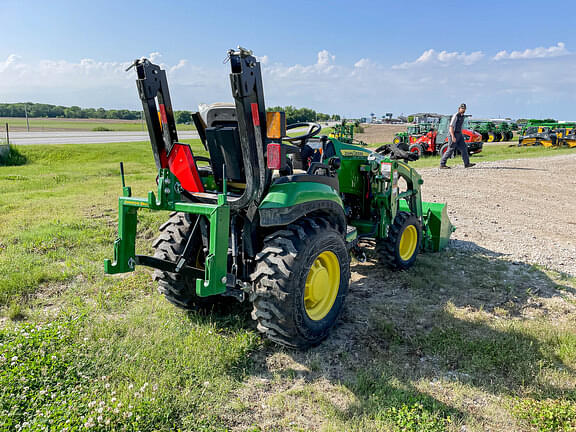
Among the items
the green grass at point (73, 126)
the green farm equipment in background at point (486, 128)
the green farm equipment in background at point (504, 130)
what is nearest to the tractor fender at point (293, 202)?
the green farm equipment in background at point (486, 128)

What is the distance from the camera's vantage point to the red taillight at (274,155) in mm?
3314

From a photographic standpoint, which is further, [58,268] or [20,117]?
[20,117]

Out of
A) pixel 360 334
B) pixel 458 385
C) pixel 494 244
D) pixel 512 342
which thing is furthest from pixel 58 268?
pixel 494 244

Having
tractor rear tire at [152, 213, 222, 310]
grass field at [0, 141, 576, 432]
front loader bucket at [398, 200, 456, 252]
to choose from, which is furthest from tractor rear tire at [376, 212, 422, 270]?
tractor rear tire at [152, 213, 222, 310]

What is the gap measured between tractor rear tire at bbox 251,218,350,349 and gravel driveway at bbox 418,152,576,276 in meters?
3.94

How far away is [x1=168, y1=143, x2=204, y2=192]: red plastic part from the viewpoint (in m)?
3.70

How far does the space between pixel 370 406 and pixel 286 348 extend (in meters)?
0.95

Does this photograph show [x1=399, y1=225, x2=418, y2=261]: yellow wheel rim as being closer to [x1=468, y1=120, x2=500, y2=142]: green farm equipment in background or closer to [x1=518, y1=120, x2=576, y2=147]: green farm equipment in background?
[x1=518, y1=120, x2=576, y2=147]: green farm equipment in background

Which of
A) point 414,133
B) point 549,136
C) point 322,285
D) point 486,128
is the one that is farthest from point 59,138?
point 549,136

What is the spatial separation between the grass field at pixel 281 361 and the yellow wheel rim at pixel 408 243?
0.43 m

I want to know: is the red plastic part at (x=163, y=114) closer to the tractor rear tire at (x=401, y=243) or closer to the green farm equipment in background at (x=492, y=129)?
the tractor rear tire at (x=401, y=243)

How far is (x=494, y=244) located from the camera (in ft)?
23.4

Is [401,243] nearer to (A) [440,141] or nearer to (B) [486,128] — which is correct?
(A) [440,141]

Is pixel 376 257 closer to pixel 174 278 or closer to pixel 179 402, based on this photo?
pixel 174 278
